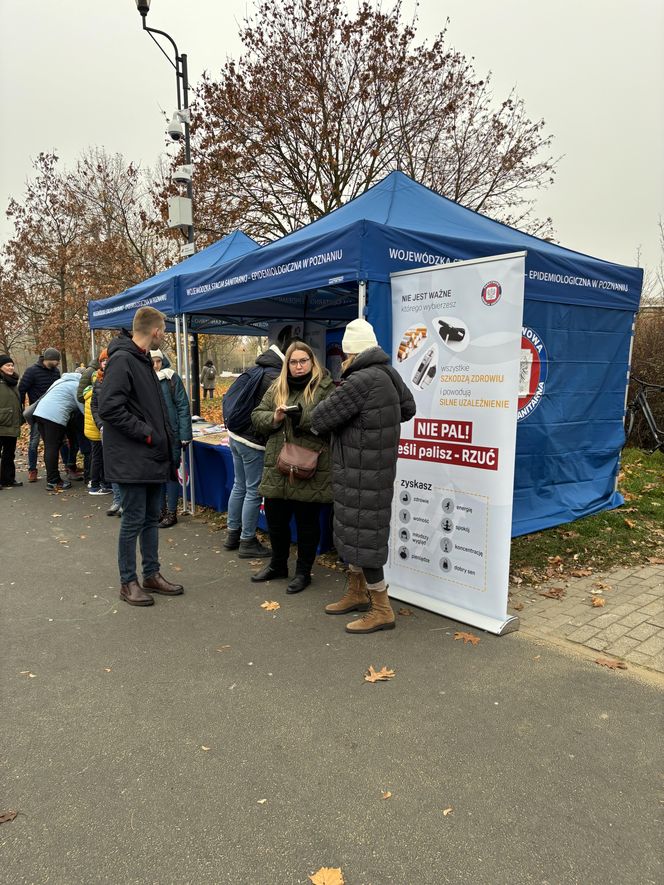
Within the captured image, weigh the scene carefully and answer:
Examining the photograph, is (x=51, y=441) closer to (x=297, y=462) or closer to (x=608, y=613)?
(x=297, y=462)

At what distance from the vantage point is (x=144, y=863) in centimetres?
207

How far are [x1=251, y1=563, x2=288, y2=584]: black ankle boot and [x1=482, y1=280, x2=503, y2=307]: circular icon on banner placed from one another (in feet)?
8.67

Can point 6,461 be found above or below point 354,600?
above

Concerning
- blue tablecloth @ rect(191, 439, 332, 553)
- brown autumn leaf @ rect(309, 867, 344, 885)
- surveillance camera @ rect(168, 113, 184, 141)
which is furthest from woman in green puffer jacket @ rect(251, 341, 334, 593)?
surveillance camera @ rect(168, 113, 184, 141)

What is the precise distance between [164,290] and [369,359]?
426cm

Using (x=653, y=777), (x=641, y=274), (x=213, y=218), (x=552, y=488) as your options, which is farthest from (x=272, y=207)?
(x=653, y=777)

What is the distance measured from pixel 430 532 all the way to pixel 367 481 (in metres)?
0.84

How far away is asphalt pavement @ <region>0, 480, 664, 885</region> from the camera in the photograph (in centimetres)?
209

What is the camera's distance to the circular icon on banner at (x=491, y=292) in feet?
12.3

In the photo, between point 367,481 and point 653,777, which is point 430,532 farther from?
point 653,777

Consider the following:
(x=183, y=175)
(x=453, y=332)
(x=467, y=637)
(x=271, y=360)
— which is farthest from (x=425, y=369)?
(x=183, y=175)

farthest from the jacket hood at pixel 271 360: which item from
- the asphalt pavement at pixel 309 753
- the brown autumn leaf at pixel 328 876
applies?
the brown autumn leaf at pixel 328 876

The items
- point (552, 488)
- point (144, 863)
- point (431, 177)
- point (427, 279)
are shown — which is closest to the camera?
point (144, 863)

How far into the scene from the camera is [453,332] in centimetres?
404
